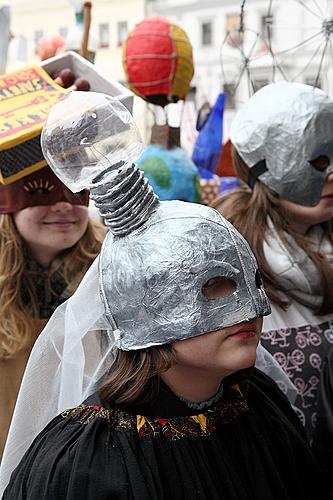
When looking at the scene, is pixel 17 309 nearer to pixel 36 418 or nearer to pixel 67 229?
pixel 67 229

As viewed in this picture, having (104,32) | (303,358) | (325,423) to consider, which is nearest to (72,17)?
(104,32)

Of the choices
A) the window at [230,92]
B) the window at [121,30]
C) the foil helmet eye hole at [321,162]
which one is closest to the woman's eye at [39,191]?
the foil helmet eye hole at [321,162]

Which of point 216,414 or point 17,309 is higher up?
point 216,414

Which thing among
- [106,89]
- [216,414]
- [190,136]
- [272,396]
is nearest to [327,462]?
[272,396]

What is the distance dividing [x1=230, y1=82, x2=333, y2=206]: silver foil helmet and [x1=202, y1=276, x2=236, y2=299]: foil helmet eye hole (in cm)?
82

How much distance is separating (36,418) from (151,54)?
217 centimetres

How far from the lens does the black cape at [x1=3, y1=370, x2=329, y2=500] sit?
127 cm

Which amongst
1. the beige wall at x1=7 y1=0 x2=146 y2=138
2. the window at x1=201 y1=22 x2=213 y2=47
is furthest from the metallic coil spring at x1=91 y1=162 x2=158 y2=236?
the beige wall at x1=7 y1=0 x2=146 y2=138

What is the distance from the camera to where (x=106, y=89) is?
205 centimetres

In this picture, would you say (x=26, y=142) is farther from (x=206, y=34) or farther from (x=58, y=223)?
(x=206, y=34)

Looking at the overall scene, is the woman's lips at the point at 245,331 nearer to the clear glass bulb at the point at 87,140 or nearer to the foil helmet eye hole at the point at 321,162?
the clear glass bulb at the point at 87,140

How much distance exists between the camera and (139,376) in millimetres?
1327

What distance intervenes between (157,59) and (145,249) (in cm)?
216

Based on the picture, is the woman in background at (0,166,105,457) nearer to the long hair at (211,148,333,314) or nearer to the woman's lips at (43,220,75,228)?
the woman's lips at (43,220,75,228)
